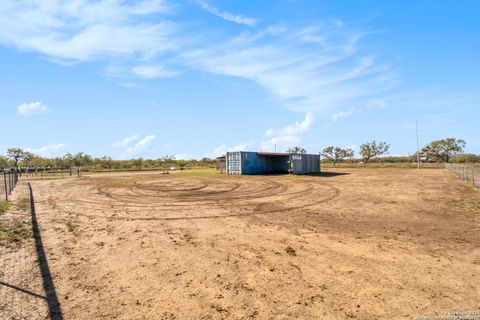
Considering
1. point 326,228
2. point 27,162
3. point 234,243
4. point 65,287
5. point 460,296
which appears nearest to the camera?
point 460,296

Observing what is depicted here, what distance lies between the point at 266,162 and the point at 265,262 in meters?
38.2

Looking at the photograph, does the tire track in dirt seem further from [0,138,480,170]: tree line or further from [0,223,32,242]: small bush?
[0,138,480,170]: tree line

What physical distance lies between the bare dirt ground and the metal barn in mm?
26211

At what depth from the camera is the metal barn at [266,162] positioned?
133 ft

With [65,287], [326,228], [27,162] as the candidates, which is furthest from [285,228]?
[27,162]

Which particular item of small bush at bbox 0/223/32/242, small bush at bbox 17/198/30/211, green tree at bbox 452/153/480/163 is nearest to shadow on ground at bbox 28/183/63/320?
small bush at bbox 0/223/32/242

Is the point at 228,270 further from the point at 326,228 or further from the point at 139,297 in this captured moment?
the point at 326,228

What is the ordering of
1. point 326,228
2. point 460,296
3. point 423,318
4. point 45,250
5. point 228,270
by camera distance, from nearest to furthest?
point 423,318 < point 460,296 < point 228,270 < point 45,250 < point 326,228

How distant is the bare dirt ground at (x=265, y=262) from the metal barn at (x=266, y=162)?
1032 inches

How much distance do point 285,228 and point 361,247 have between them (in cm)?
303

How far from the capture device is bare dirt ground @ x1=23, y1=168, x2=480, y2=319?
5277 mm

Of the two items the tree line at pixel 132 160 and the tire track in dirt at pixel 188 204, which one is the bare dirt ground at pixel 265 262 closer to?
the tire track in dirt at pixel 188 204

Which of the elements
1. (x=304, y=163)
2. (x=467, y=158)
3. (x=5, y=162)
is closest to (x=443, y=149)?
(x=467, y=158)

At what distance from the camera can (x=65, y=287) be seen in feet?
19.7
